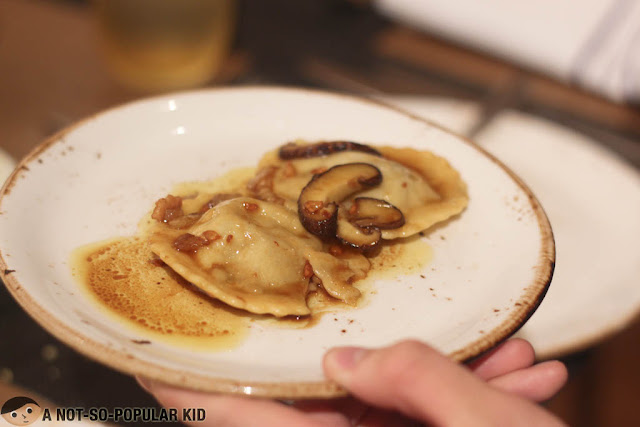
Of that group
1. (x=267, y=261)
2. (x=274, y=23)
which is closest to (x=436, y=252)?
(x=267, y=261)

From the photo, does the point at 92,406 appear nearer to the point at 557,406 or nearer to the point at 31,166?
the point at 31,166

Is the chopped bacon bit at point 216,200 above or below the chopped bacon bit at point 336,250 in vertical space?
below

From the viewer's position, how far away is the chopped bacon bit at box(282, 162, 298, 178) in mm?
2914

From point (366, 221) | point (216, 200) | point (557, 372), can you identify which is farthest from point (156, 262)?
point (557, 372)

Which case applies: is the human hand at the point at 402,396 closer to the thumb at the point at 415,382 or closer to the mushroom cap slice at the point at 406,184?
the thumb at the point at 415,382

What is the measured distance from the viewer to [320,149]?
2949 millimetres

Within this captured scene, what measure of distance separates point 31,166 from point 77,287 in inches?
27.3

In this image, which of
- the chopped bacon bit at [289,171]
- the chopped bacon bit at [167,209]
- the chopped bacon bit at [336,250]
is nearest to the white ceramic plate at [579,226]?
the chopped bacon bit at [336,250]

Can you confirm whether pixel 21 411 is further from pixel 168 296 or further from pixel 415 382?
pixel 415 382

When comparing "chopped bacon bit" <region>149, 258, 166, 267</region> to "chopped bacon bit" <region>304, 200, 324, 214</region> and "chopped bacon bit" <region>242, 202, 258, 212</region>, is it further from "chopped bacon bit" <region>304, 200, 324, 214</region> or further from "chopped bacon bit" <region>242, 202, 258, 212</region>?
"chopped bacon bit" <region>304, 200, 324, 214</region>

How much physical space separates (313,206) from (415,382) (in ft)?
3.23

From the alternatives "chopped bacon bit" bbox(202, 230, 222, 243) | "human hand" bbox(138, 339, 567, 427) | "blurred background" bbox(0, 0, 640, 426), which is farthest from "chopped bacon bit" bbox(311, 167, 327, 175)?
"blurred background" bbox(0, 0, 640, 426)

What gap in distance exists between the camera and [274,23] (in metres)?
6.76

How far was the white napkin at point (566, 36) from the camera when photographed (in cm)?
550
